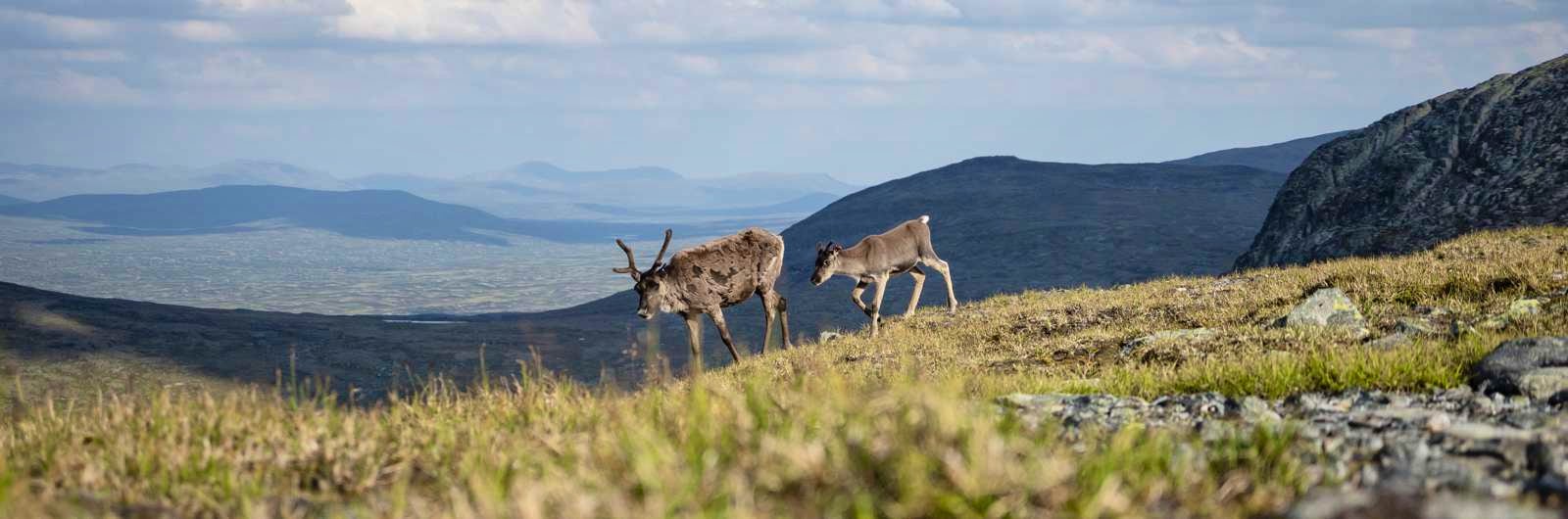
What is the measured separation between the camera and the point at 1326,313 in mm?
13352

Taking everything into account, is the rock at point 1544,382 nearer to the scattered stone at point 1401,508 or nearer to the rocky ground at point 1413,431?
the rocky ground at point 1413,431

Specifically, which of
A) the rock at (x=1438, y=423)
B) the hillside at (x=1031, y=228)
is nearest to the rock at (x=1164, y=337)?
the rock at (x=1438, y=423)

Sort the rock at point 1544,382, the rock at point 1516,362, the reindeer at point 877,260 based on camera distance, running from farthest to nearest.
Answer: the reindeer at point 877,260 → the rock at point 1516,362 → the rock at point 1544,382

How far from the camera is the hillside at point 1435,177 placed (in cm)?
2784

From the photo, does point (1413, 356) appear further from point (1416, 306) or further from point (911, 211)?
point (911, 211)

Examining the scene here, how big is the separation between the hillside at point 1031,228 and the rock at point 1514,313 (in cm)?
4083

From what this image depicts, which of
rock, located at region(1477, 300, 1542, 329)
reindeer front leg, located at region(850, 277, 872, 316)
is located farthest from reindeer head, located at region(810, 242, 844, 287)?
rock, located at region(1477, 300, 1542, 329)

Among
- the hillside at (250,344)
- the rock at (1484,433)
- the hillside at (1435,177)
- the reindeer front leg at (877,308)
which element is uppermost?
the hillside at (1435,177)

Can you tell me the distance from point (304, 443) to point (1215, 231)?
93964 mm

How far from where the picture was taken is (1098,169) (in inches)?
5374

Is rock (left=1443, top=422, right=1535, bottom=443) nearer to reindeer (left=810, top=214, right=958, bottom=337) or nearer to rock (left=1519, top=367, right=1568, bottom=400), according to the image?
rock (left=1519, top=367, right=1568, bottom=400)

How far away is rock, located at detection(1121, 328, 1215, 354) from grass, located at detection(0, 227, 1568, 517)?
3489 mm

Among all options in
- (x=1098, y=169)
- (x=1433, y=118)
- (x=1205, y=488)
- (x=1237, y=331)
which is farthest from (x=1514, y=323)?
(x=1098, y=169)

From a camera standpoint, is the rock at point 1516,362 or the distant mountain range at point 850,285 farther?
the distant mountain range at point 850,285
